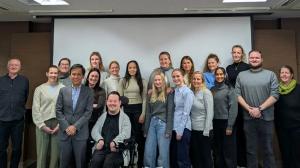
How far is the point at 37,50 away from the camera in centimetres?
506

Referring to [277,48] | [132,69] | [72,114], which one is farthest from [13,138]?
[277,48]

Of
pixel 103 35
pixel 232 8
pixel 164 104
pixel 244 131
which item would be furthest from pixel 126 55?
pixel 244 131

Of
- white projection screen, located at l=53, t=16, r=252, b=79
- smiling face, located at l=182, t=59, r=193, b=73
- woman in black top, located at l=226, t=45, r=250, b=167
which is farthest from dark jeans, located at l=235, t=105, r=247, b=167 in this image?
white projection screen, located at l=53, t=16, r=252, b=79

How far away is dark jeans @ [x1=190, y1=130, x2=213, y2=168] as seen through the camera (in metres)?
3.45

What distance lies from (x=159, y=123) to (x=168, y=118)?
145 millimetres

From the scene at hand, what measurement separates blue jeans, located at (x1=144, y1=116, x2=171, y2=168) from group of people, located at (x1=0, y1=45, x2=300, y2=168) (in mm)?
12

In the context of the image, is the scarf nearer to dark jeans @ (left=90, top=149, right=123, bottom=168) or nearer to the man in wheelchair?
the man in wheelchair

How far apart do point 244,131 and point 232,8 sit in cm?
196

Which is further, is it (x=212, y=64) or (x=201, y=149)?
(x=212, y=64)

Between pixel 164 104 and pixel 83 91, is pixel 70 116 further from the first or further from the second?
pixel 164 104

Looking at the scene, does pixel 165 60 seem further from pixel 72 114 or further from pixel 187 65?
pixel 72 114

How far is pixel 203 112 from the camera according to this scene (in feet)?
11.4

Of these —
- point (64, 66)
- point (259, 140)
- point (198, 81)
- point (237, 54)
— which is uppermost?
point (237, 54)

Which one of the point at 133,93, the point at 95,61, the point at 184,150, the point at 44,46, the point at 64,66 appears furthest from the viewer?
the point at 44,46
